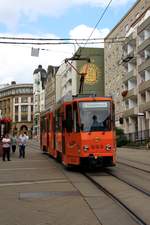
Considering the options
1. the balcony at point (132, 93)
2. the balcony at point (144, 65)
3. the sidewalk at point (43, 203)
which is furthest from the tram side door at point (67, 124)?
the balcony at point (132, 93)

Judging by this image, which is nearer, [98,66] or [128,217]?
[128,217]

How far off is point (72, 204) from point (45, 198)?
1.21 m

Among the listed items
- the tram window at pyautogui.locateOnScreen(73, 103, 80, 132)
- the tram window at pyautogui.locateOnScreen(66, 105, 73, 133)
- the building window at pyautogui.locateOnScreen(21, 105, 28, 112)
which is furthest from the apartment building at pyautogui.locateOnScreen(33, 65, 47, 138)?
the tram window at pyautogui.locateOnScreen(73, 103, 80, 132)

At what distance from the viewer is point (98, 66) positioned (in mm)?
89312

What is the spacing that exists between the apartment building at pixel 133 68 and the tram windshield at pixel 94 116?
33.2 metres

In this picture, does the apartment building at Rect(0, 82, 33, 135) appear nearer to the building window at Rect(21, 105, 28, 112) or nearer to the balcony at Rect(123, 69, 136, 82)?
the building window at Rect(21, 105, 28, 112)

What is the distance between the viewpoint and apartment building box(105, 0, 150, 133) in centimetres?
5706

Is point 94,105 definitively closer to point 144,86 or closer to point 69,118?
point 69,118

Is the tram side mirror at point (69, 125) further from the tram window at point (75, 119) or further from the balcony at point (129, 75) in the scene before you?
the balcony at point (129, 75)

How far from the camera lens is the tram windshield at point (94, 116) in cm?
1845

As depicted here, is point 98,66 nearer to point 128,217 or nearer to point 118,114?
point 118,114

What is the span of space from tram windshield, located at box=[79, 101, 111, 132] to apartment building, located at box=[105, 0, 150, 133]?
33.2m

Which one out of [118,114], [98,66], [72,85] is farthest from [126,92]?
[72,85]

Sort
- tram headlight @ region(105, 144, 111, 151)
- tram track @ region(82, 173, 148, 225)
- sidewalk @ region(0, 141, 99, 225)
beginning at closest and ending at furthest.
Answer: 1. tram track @ region(82, 173, 148, 225)
2. sidewalk @ region(0, 141, 99, 225)
3. tram headlight @ region(105, 144, 111, 151)
